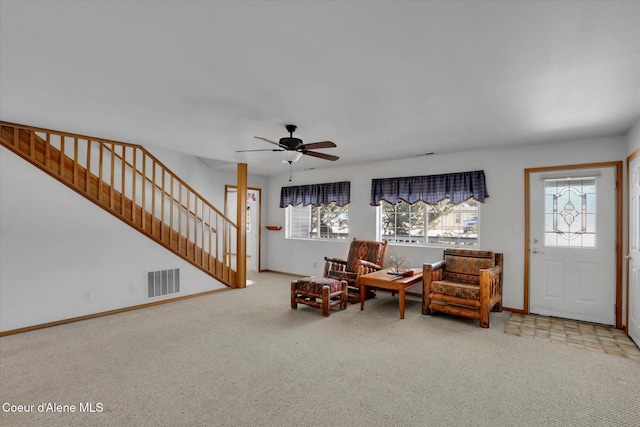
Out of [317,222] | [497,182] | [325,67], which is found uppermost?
[325,67]

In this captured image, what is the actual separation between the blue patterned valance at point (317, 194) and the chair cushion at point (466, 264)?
2.28 metres

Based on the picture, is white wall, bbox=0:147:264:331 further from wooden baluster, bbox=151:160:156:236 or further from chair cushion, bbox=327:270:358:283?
chair cushion, bbox=327:270:358:283

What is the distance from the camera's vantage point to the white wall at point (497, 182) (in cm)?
420

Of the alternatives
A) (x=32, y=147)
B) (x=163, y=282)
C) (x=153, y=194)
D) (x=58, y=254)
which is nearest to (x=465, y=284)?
(x=163, y=282)

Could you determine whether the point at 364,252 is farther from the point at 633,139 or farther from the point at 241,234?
the point at 633,139

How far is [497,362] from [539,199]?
259 centimetres

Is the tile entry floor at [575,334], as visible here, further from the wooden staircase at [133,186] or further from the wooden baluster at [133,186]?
the wooden baluster at [133,186]

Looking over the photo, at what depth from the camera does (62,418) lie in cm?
211

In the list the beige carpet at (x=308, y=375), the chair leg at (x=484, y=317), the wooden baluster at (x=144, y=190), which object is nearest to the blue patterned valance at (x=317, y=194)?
the beige carpet at (x=308, y=375)

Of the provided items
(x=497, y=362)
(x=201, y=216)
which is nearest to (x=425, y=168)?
(x=497, y=362)

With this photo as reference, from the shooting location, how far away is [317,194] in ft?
21.9

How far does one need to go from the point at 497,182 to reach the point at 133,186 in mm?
5328

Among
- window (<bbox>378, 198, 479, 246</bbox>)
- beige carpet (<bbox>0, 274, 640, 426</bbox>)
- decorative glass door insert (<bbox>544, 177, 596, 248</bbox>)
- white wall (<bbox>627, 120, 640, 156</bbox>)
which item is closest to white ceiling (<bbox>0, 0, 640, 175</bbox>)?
white wall (<bbox>627, 120, 640, 156</bbox>)

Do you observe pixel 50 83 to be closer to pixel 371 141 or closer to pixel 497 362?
pixel 371 141
